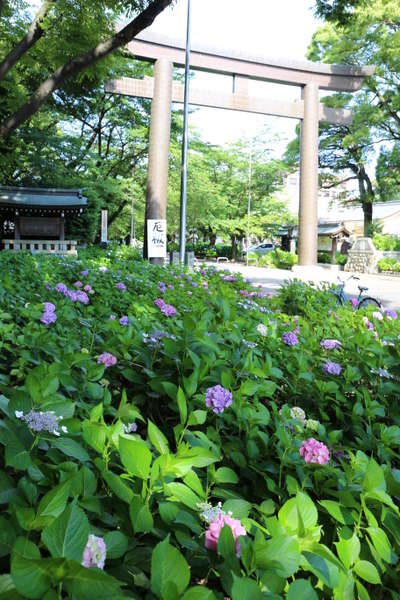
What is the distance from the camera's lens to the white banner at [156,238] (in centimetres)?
1190

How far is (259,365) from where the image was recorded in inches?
63.7

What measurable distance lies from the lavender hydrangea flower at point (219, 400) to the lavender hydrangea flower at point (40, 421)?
45 centimetres

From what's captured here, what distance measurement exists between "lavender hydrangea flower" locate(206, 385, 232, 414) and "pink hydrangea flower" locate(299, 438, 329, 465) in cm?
21

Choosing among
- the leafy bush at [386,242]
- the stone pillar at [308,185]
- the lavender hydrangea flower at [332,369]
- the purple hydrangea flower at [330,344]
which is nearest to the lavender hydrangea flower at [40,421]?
the lavender hydrangea flower at [332,369]

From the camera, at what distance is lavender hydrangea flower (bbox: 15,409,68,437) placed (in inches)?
33.0

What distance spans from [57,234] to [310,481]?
20.7 meters

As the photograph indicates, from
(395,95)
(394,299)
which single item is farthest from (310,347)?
(395,95)

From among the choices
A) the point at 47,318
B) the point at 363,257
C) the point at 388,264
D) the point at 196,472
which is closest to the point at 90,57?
the point at 47,318

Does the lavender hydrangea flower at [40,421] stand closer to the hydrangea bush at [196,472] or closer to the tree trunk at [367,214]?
the hydrangea bush at [196,472]

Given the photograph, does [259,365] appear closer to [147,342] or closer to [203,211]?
[147,342]

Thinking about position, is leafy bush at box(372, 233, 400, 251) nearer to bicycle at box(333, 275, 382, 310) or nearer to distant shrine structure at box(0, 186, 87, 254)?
distant shrine structure at box(0, 186, 87, 254)

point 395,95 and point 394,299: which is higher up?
point 395,95

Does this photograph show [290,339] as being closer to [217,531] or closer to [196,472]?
[196,472]

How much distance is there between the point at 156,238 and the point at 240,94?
25.0 feet
